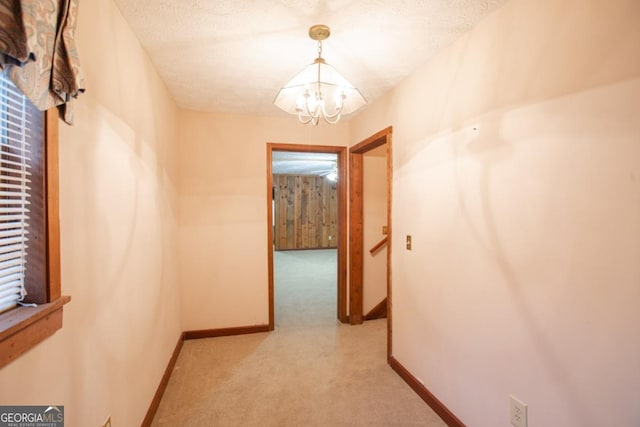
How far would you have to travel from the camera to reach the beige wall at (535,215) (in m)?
0.98

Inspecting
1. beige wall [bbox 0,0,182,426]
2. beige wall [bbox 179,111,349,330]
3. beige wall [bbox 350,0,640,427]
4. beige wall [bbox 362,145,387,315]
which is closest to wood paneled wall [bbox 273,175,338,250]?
beige wall [bbox 362,145,387,315]

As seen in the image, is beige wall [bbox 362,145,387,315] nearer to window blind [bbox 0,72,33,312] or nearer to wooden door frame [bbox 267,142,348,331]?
wooden door frame [bbox 267,142,348,331]

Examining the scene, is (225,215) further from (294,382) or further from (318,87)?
(318,87)

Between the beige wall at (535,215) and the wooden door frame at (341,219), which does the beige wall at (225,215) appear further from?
the beige wall at (535,215)

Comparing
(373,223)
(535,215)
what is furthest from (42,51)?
(373,223)

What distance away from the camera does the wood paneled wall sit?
8.63m

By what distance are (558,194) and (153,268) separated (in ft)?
7.47

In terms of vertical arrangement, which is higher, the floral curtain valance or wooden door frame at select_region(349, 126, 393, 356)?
the floral curtain valance

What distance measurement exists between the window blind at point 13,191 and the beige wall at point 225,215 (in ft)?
6.86

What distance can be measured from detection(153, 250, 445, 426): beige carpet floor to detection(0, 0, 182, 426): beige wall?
343 mm

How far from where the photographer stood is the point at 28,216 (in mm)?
843

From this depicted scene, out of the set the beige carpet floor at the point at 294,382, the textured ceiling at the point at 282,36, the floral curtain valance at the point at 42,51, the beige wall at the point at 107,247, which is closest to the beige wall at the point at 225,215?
the beige carpet floor at the point at 294,382

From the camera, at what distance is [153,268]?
1.96 metres

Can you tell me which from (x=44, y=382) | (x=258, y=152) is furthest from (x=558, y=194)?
(x=258, y=152)
